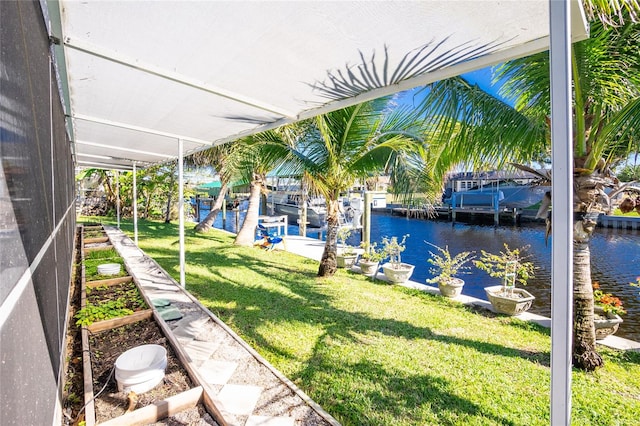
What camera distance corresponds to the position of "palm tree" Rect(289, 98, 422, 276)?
6199 millimetres

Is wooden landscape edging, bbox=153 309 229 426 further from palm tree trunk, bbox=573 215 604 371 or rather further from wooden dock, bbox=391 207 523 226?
wooden dock, bbox=391 207 523 226

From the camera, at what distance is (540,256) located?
12898 mm

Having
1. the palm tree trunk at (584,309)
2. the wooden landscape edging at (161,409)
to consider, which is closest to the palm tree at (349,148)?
the palm tree trunk at (584,309)

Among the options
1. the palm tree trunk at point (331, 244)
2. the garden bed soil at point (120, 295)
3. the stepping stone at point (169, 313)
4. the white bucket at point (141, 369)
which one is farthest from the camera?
the palm tree trunk at point (331, 244)

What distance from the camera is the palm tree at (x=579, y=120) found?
327 centimetres

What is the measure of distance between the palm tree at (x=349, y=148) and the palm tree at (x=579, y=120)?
6.56 ft

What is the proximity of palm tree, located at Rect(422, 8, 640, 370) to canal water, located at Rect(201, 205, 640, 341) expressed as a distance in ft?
6.54

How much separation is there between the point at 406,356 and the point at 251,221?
30.2 feet

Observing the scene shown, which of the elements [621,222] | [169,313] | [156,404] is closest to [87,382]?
[156,404]

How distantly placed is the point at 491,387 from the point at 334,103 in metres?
3.28

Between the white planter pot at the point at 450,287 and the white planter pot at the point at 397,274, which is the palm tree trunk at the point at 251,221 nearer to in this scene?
the white planter pot at the point at 397,274

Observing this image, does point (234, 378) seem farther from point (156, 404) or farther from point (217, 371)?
point (156, 404)

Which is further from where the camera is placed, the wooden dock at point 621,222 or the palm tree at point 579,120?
the wooden dock at point 621,222

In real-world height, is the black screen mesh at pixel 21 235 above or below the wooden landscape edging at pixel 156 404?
above
